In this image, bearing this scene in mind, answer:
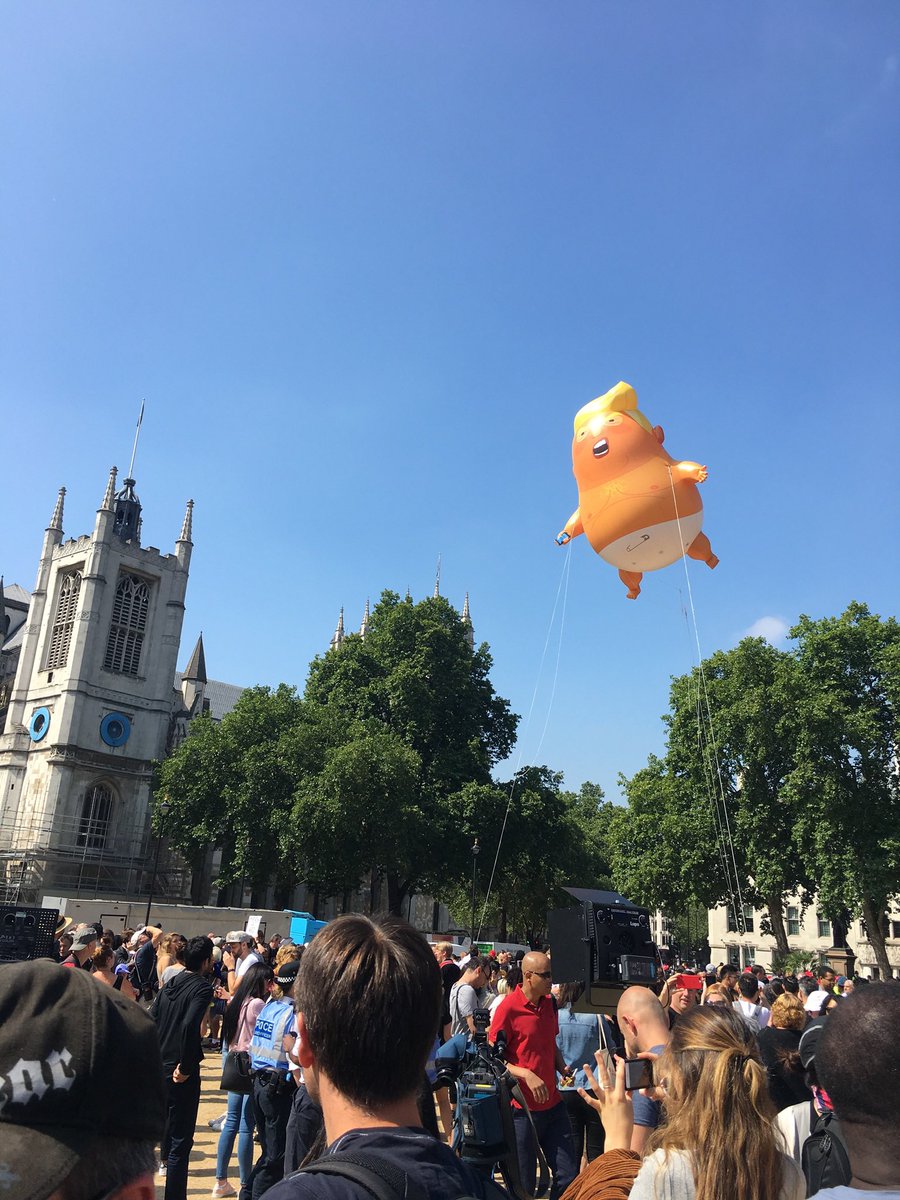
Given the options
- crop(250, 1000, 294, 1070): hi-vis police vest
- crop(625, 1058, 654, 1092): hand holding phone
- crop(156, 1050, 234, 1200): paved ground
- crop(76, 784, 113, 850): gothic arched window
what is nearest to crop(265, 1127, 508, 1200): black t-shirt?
crop(625, 1058, 654, 1092): hand holding phone

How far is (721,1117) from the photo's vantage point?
8.75 feet

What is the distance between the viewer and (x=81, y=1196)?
1285 millimetres

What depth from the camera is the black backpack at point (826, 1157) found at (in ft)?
12.8

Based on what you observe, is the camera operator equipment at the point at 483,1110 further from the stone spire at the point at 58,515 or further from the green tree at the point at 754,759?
the stone spire at the point at 58,515

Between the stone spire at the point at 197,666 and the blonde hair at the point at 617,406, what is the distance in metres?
61.9

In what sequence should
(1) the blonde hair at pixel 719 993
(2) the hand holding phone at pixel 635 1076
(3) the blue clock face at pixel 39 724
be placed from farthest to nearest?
(3) the blue clock face at pixel 39 724 < (1) the blonde hair at pixel 719 993 < (2) the hand holding phone at pixel 635 1076

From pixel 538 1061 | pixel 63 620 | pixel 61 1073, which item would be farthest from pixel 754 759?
pixel 63 620

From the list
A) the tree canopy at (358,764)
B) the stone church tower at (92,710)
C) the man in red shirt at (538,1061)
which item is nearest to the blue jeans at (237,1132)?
the man in red shirt at (538,1061)

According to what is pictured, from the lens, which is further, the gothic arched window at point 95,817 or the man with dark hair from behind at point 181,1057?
the gothic arched window at point 95,817

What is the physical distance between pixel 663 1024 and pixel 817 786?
107ft

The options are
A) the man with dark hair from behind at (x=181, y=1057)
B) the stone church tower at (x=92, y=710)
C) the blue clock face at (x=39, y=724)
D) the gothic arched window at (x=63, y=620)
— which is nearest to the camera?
the man with dark hair from behind at (x=181, y=1057)

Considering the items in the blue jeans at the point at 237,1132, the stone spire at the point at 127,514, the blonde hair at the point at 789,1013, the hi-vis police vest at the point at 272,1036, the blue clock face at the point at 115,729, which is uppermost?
the stone spire at the point at 127,514

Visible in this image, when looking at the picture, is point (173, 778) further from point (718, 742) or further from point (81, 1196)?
point (81, 1196)

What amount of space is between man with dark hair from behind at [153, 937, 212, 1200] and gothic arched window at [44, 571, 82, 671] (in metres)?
50.8
